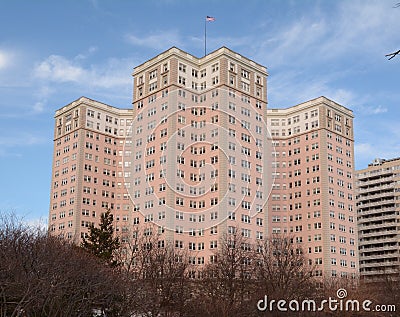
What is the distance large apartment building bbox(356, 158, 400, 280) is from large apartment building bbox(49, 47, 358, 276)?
4139cm

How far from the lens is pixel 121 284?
56.3 meters

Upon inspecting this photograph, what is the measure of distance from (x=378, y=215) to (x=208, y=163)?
88192 mm

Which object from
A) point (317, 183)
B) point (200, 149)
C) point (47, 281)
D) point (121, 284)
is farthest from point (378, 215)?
point (47, 281)

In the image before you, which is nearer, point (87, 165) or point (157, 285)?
point (157, 285)

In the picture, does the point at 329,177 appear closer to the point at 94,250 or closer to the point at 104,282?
the point at 94,250

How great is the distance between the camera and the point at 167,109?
118375mm

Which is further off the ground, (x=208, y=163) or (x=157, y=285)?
(x=208, y=163)

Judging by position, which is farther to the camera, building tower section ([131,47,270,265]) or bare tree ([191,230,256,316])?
building tower section ([131,47,270,265])

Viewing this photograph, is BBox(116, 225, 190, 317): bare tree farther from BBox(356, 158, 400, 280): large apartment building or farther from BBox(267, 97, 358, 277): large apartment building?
BBox(356, 158, 400, 280): large apartment building

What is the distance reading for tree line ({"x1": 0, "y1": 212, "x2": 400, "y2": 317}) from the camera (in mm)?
44875

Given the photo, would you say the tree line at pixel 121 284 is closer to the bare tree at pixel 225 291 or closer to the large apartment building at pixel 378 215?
the bare tree at pixel 225 291

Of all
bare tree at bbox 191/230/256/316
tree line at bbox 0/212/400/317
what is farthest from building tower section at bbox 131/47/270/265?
bare tree at bbox 191/230/256/316

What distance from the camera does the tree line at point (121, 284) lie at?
4488 cm

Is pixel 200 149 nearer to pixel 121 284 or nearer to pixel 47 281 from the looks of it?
pixel 121 284
